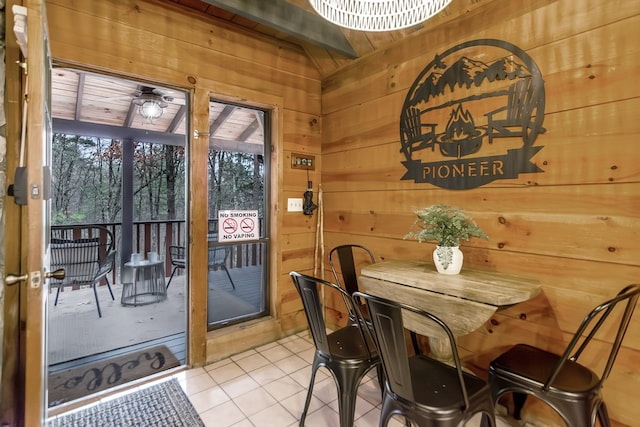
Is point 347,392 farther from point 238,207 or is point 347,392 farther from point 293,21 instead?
point 293,21

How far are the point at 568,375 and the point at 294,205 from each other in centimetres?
215

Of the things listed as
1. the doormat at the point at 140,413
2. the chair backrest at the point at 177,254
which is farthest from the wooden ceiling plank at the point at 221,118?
the chair backrest at the point at 177,254

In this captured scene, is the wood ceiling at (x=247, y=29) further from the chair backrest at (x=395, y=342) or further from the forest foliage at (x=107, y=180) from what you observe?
the chair backrest at (x=395, y=342)

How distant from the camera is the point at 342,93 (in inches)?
114

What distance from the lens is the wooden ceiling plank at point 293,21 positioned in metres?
2.14

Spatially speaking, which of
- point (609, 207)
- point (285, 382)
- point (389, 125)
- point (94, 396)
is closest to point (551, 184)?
point (609, 207)

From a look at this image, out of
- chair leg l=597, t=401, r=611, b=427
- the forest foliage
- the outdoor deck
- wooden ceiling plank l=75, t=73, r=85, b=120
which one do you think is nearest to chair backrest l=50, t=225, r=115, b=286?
the outdoor deck

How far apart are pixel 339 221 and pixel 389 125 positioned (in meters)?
0.94

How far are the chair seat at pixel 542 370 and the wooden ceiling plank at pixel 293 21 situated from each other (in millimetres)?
2427

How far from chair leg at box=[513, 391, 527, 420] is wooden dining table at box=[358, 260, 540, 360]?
1.52 ft

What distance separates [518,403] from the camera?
1789mm

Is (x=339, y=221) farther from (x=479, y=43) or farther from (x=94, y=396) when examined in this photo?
(x=94, y=396)

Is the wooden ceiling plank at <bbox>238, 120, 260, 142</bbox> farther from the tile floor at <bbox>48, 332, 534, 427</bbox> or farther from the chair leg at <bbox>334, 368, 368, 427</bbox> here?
the chair leg at <bbox>334, 368, 368, 427</bbox>

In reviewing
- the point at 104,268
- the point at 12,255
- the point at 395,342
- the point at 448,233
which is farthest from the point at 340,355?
the point at 104,268
